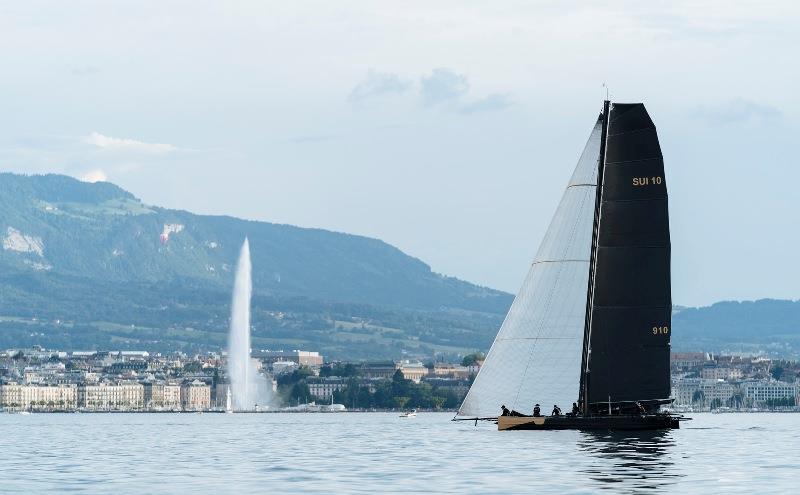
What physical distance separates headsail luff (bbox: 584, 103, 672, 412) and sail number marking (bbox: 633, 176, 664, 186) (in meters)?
0.03

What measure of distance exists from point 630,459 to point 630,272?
1363cm

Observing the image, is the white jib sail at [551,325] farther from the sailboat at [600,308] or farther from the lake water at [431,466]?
the lake water at [431,466]

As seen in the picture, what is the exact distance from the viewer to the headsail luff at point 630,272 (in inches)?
2510

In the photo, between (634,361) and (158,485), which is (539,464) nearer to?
(158,485)

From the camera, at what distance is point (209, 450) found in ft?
218

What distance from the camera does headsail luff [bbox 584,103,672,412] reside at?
→ 209ft

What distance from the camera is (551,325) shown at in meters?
64.8

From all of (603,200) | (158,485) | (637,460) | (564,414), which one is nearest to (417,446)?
(564,414)

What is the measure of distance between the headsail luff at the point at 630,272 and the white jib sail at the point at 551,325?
903mm

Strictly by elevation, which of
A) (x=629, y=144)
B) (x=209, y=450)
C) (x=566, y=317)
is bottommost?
(x=209, y=450)

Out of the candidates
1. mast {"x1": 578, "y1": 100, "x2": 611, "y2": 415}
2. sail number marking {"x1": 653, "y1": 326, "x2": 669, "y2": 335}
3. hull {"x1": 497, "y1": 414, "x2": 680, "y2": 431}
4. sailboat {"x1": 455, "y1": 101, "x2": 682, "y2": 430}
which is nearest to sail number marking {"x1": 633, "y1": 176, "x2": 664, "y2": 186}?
sailboat {"x1": 455, "y1": 101, "x2": 682, "y2": 430}

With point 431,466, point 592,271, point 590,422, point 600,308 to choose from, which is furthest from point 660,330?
point 431,466

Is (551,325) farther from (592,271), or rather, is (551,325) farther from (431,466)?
(431,466)

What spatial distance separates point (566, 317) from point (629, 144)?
19.6ft
